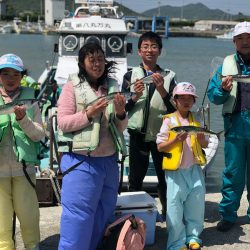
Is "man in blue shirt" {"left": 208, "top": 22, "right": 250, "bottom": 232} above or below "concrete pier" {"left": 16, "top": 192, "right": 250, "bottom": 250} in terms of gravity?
above

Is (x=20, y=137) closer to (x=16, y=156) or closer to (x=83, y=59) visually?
(x=16, y=156)

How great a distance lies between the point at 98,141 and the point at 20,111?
2.22 feet

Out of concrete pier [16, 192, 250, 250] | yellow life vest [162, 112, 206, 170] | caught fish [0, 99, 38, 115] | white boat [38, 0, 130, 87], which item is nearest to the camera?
caught fish [0, 99, 38, 115]

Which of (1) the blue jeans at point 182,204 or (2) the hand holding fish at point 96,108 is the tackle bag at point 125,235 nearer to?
(1) the blue jeans at point 182,204

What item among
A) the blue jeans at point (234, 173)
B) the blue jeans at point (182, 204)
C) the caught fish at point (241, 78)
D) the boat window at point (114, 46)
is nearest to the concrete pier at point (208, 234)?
the blue jeans at point (234, 173)

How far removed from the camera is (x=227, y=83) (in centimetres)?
424

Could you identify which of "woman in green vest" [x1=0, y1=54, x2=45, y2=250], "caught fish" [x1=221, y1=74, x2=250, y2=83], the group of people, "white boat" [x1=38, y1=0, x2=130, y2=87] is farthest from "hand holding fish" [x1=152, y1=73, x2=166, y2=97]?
"white boat" [x1=38, y1=0, x2=130, y2=87]

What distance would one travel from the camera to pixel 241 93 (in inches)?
178

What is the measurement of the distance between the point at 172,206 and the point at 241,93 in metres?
1.36

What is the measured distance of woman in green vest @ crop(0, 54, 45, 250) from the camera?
12.3ft

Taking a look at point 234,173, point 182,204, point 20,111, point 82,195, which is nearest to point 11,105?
point 20,111

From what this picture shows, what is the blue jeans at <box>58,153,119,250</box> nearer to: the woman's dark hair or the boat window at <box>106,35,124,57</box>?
the woman's dark hair

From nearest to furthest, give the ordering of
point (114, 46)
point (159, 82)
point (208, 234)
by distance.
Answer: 1. point (159, 82)
2. point (208, 234)
3. point (114, 46)

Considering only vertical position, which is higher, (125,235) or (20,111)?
(20,111)
